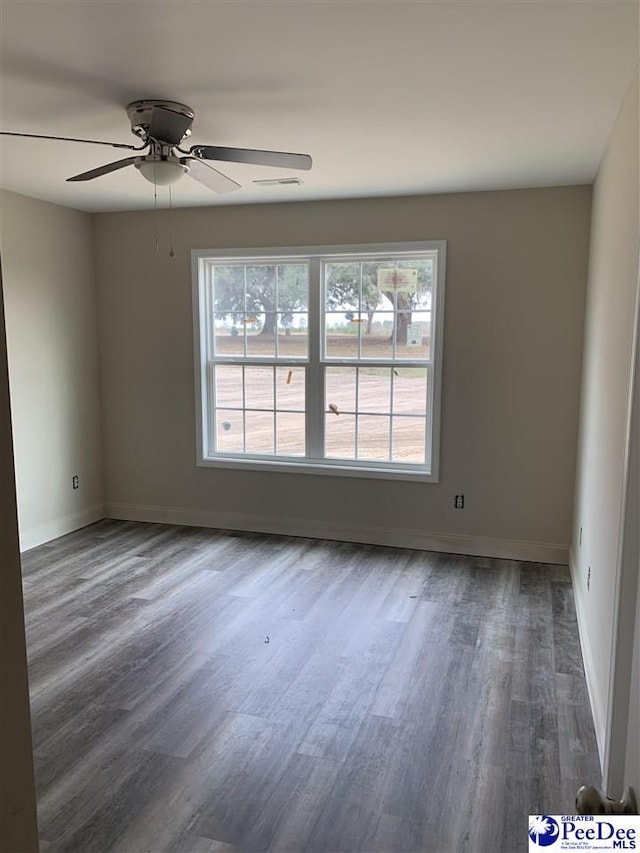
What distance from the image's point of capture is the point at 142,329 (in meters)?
5.27

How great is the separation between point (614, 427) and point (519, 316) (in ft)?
6.49

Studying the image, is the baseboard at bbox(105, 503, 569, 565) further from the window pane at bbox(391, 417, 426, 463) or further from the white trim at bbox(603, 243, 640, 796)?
the white trim at bbox(603, 243, 640, 796)

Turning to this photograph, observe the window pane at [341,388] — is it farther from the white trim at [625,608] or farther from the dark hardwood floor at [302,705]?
the white trim at [625,608]

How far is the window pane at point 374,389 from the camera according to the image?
4.83m

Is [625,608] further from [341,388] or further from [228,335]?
[228,335]

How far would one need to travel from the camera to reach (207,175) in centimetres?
305

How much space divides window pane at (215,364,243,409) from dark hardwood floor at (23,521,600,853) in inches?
56.9

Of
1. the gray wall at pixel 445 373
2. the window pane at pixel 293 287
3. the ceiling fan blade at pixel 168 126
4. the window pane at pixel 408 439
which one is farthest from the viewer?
the window pane at pixel 293 287

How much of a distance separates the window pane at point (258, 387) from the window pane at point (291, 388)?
73mm

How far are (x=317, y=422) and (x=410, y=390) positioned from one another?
2.59ft

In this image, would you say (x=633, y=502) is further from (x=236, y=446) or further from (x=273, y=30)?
(x=236, y=446)

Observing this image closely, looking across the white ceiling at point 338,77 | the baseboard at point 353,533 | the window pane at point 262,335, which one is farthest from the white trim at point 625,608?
the window pane at point 262,335

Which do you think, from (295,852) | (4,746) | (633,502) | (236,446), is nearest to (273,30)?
(633,502)

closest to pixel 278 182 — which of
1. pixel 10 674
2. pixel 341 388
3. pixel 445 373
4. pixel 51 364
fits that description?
pixel 341 388
